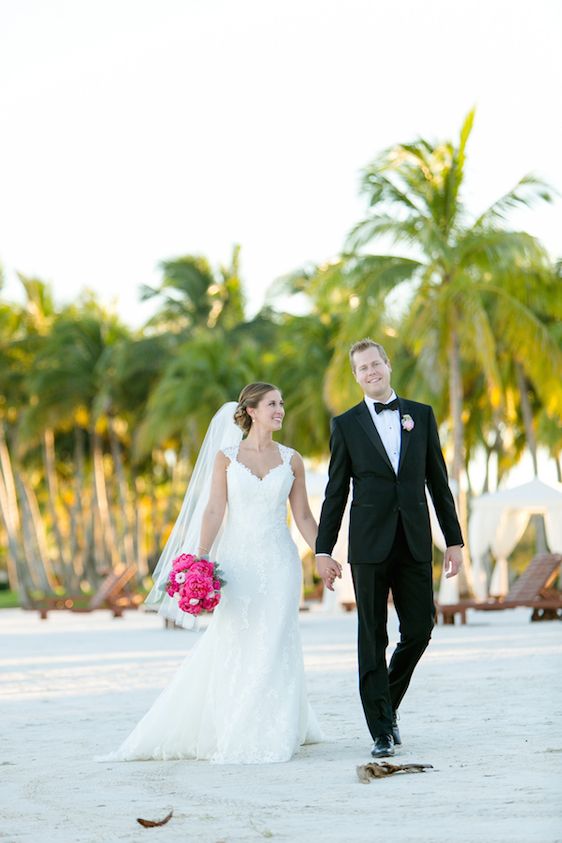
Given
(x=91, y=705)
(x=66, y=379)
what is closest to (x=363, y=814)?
(x=91, y=705)

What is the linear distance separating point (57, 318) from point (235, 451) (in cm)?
4257

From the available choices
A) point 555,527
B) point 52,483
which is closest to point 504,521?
point 555,527

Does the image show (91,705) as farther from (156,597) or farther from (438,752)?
(438,752)

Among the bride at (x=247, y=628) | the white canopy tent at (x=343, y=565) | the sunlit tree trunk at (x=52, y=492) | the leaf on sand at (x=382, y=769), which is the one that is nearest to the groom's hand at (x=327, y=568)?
the bride at (x=247, y=628)

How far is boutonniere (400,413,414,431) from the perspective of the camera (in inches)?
273

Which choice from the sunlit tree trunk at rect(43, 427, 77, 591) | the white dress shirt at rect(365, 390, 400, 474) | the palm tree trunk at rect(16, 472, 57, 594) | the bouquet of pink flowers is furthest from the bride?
the palm tree trunk at rect(16, 472, 57, 594)

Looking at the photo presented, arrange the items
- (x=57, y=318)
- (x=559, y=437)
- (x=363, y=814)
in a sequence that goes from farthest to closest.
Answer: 1. (x=57, y=318)
2. (x=559, y=437)
3. (x=363, y=814)

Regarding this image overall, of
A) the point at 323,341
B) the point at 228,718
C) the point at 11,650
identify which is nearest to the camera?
the point at 228,718

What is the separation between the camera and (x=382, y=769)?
6.14 m

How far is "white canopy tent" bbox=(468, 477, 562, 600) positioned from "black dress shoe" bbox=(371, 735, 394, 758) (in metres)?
18.9

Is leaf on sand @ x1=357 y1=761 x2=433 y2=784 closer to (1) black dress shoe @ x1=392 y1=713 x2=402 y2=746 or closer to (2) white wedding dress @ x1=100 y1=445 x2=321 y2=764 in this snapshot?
(1) black dress shoe @ x1=392 y1=713 x2=402 y2=746

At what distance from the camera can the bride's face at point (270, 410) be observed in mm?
7660

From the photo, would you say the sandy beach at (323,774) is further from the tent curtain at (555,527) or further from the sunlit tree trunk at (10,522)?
the sunlit tree trunk at (10,522)

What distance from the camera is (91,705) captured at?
10422mm
